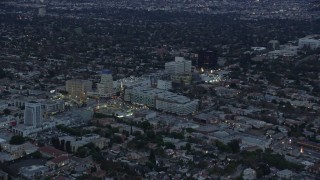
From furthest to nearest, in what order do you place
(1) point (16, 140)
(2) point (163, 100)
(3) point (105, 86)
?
(3) point (105, 86) < (2) point (163, 100) < (1) point (16, 140)

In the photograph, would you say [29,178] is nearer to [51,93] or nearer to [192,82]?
[51,93]

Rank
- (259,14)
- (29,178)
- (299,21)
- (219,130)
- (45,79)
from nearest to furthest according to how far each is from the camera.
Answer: (29,178) < (219,130) < (45,79) < (299,21) < (259,14)

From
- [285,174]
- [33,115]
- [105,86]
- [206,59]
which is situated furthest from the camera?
[206,59]

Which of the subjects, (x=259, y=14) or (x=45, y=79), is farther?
(x=259, y=14)

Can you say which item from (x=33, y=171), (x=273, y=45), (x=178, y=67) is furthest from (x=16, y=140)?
(x=273, y=45)

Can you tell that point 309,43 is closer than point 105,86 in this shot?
No

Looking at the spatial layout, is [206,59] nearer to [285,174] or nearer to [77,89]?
[77,89]

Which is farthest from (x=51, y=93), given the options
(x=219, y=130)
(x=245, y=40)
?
(x=245, y=40)
